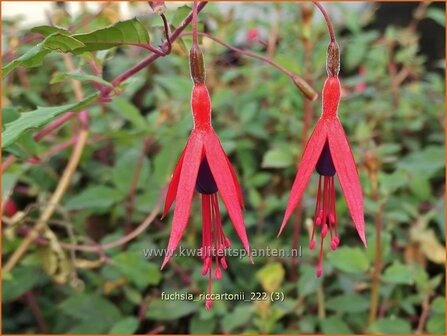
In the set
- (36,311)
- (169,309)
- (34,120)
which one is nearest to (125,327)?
(169,309)

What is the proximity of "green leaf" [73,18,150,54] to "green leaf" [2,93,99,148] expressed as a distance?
0.06 meters

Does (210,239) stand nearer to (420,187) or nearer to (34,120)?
(34,120)

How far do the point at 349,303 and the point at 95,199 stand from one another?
455 millimetres

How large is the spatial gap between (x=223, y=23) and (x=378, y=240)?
75 centimetres

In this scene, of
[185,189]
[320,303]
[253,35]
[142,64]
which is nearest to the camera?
[185,189]

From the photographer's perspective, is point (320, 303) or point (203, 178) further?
point (320, 303)

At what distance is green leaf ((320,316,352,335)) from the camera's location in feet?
3.12

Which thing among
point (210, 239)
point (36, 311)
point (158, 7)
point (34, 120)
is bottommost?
point (36, 311)

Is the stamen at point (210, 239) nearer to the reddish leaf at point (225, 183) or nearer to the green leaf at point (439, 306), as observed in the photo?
the reddish leaf at point (225, 183)

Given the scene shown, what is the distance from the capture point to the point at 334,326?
37.5 inches

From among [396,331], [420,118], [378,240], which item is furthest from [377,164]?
[420,118]

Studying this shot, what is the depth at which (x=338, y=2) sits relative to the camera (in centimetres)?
152

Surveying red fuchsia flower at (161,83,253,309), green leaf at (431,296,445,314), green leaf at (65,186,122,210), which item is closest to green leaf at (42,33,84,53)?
red fuchsia flower at (161,83,253,309)

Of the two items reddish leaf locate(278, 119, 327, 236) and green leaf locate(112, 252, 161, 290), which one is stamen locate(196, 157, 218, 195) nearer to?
reddish leaf locate(278, 119, 327, 236)
